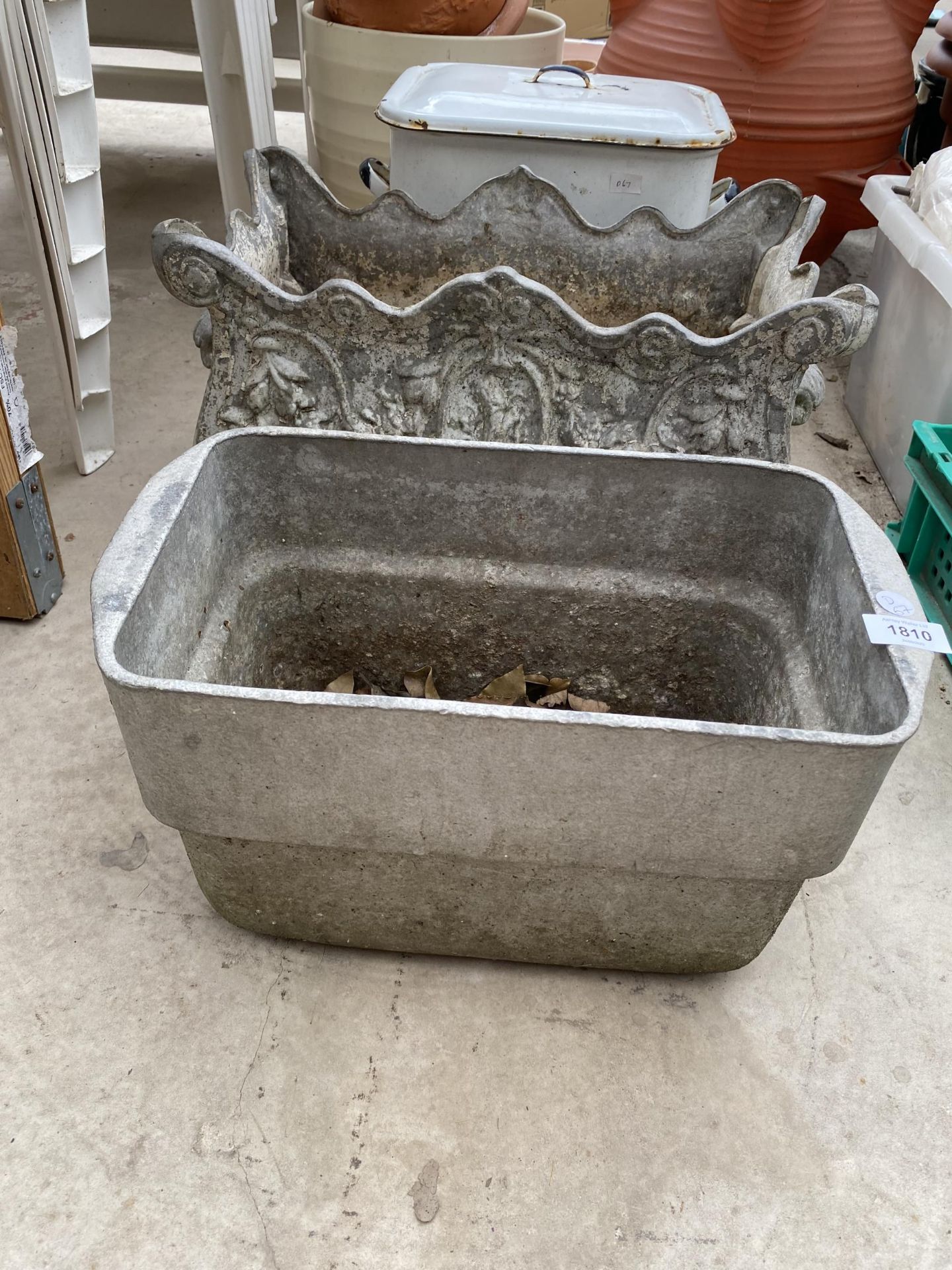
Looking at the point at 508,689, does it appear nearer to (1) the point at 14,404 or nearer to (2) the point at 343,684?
(2) the point at 343,684

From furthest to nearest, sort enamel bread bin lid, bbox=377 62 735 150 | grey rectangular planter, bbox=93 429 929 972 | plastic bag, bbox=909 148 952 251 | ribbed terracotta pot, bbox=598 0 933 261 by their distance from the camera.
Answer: ribbed terracotta pot, bbox=598 0 933 261
plastic bag, bbox=909 148 952 251
enamel bread bin lid, bbox=377 62 735 150
grey rectangular planter, bbox=93 429 929 972

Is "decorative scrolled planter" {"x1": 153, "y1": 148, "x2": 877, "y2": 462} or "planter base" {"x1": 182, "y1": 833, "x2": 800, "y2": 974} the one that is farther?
"decorative scrolled planter" {"x1": 153, "y1": 148, "x2": 877, "y2": 462}

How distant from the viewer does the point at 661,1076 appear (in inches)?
41.8

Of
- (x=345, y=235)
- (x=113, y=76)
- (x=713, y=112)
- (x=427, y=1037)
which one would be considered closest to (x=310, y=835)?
(x=427, y=1037)

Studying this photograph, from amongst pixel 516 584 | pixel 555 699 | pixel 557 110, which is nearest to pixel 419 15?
pixel 557 110

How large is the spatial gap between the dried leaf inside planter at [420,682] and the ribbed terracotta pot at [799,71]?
1863mm

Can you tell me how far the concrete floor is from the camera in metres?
0.93

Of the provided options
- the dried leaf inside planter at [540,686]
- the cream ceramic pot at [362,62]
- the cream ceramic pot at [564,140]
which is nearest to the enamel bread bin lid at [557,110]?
the cream ceramic pot at [564,140]

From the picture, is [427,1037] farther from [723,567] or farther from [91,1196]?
[723,567]

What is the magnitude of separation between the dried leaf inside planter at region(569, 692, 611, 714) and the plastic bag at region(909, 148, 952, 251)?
1.22 metres

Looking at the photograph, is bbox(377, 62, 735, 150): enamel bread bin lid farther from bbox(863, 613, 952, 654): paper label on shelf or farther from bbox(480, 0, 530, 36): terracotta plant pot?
bbox(863, 613, 952, 654): paper label on shelf

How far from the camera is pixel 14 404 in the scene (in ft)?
4.91

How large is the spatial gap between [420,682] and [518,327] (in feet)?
1.70

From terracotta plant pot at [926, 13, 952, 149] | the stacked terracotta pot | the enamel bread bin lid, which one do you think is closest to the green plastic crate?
the enamel bread bin lid
